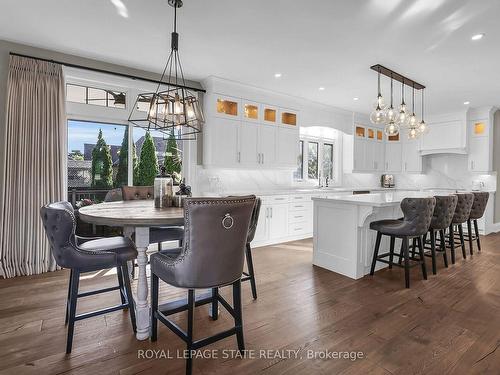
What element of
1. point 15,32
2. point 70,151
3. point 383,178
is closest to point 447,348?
point 70,151

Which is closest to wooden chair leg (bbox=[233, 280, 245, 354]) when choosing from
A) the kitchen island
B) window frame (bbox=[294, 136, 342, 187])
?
the kitchen island

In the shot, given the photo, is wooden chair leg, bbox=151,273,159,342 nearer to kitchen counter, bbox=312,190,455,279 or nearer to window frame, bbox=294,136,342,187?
kitchen counter, bbox=312,190,455,279

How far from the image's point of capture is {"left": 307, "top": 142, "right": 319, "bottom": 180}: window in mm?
6762

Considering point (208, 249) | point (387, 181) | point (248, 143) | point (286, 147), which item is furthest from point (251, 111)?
point (387, 181)

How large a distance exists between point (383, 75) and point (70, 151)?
4.53m

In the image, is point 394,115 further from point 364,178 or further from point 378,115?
point 364,178

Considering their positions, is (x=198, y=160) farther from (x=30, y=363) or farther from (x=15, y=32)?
(x=30, y=363)

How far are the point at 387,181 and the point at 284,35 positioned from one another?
6021mm

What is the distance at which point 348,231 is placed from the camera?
349 cm

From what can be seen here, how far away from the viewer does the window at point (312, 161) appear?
22.2ft

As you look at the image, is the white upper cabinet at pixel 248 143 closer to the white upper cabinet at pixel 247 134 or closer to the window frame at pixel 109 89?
the white upper cabinet at pixel 247 134

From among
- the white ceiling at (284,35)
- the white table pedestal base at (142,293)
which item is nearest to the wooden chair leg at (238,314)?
the white table pedestal base at (142,293)

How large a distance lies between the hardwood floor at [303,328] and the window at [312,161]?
349 cm

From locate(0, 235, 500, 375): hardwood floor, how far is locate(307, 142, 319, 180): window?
3.49 metres
